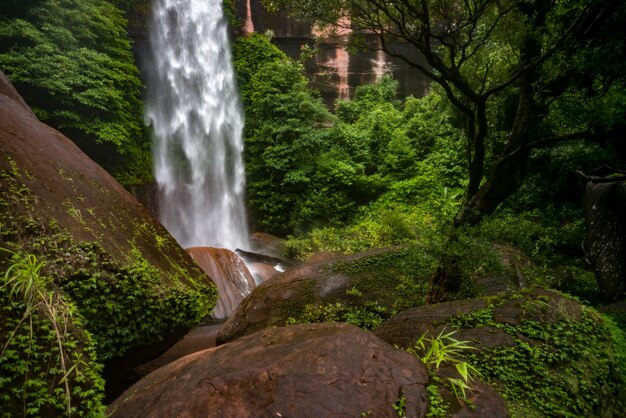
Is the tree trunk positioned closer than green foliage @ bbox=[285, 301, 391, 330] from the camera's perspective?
Yes

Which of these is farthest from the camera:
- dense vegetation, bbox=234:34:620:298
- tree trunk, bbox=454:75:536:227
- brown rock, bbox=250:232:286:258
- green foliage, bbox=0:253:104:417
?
dense vegetation, bbox=234:34:620:298

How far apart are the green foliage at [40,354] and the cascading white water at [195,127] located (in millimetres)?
11833

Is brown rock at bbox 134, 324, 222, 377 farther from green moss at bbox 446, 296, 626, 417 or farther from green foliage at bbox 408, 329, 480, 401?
green moss at bbox 446, 296, 626, 417

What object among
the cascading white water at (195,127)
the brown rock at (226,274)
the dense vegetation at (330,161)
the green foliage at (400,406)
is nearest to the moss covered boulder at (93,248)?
the green foliage at (400,406)

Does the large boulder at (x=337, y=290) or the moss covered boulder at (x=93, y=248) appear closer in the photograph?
the moss covered boulder at (x=93, y=248)

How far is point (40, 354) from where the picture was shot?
207 cm

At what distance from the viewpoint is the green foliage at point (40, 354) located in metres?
1.91

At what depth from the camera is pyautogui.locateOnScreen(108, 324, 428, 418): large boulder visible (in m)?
2.17

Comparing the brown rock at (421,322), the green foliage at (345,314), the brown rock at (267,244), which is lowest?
the brown rock at (267,244)

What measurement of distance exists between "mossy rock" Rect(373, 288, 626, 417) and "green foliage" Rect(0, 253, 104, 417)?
2.49m

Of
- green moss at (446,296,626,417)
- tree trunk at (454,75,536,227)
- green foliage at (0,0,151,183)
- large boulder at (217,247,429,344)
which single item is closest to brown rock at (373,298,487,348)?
green moss at (446,296,626,417)

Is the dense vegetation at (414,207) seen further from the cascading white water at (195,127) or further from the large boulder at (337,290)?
the cascading white water at (195,127)

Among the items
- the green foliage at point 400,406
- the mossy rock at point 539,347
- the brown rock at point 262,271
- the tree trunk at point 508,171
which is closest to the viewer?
the green foliage at point 400,406

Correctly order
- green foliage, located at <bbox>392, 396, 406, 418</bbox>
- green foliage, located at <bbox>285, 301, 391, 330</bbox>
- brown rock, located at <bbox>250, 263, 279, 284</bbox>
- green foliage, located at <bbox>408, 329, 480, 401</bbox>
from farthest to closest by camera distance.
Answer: brown rock, located at <bbox>250, 263, 279, 284</bbox> < green foliage, located at <bbox>285, 301, 391, 330</bbox> < green foliage, located at <bbox>408, 329, 480, 401</bbox> < green foliage, located at <bbox>392, 396, 406, 418</bbox>
